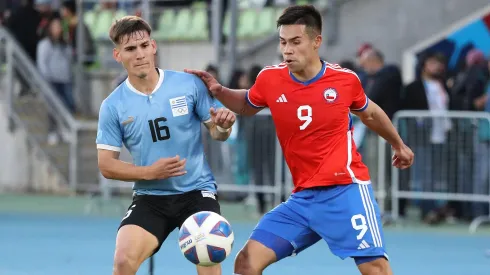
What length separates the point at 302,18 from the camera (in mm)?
8508

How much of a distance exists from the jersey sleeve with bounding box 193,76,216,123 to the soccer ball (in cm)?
90

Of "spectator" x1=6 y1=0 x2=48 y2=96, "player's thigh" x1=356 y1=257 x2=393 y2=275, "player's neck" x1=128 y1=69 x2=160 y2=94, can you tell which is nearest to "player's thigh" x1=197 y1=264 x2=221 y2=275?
"player's thigh" x1=356 y1=257 x2=393 y2=275

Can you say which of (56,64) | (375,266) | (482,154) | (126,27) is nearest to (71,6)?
(56,64)

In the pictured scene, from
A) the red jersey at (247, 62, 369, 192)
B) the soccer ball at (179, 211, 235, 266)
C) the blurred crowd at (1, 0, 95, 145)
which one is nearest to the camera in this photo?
the soccer ball at (179, 211, 235, 266)

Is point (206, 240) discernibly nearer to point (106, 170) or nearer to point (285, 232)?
point (285, 232)

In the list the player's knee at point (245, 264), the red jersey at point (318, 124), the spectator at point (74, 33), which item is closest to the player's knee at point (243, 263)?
the player's knee at point (245, 264)

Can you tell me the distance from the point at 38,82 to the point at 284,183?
6921 millimetres

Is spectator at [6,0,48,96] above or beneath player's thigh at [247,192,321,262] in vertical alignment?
above

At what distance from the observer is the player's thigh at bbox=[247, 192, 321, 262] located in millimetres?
8391

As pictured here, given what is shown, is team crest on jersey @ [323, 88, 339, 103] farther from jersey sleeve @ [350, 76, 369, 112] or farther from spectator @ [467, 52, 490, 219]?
spectator @ [467, 52, 490, 219]

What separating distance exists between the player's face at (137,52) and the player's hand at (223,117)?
26.3 inches

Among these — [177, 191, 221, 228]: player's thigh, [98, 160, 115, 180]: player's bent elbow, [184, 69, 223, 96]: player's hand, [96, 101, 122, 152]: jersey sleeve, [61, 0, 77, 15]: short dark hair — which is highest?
[61, 0, 77, 15]: short dark hair

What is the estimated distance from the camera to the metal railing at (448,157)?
1633 cm

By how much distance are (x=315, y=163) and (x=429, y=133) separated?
27.3ft
